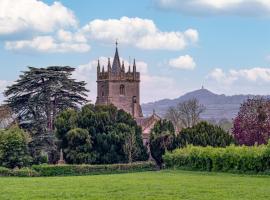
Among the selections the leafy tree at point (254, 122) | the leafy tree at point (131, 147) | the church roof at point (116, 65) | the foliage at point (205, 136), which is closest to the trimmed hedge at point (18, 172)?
the leafy tree at point (131, 147)

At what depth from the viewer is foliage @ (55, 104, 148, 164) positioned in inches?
2315

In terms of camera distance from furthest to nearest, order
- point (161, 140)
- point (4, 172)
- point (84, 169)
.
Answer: point (161, 140)
point (84, 169)
point (4, 172)

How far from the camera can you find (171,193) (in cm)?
2216

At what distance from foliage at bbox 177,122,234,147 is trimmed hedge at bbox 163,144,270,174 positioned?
7.55 metres

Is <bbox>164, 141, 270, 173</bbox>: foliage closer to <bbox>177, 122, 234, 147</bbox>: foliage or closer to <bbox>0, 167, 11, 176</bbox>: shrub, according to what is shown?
<bbox>177, 122, 234, 147</bbox>: foliage

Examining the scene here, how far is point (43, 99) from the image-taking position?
6244cm

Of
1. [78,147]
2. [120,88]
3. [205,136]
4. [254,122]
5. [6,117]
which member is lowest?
[78,147]

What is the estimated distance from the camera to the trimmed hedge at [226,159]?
3806cm

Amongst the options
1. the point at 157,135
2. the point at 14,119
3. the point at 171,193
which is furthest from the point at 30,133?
the point at 171,193

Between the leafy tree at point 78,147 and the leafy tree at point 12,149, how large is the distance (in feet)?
16.0

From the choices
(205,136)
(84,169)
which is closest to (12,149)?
(84,169)

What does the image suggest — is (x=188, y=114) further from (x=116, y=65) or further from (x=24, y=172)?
(x=24, y=172)

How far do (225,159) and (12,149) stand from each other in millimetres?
20634

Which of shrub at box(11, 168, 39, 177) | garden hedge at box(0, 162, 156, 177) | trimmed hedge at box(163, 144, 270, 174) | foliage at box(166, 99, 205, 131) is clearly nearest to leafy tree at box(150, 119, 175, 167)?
garden hedge at box(0, 162, 156, 177)
